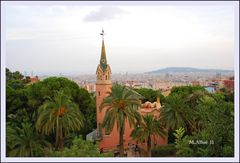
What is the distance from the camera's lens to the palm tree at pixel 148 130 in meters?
15.4

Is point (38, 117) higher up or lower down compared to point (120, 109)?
lower down

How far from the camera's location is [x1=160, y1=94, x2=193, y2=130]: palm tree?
16.1 meters

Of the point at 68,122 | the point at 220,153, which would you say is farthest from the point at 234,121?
the point at 68,122

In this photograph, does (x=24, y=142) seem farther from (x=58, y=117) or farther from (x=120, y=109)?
(x=120, y=109)

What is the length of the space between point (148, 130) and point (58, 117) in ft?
13.2

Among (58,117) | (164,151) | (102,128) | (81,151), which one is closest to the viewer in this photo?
(81,151)

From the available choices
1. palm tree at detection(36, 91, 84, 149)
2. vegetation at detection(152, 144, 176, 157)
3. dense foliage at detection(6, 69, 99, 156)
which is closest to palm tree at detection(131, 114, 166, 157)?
vegetation at detection(152, 144, 176, 157)

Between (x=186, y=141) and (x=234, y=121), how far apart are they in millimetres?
1983

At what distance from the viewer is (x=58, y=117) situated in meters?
14.7

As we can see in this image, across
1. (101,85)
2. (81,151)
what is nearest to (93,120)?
(101,85)

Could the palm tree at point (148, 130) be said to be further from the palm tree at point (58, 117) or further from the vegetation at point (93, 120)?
the palm tree at point (58, 117)

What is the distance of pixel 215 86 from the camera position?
15.4 meters

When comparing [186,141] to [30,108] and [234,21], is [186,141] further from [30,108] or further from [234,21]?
[30,108]

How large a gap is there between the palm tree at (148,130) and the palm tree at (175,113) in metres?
0.46
